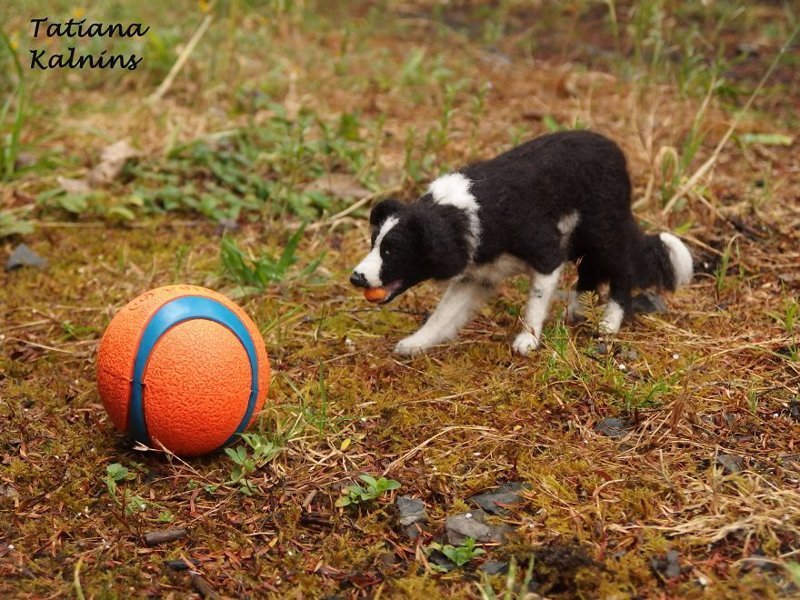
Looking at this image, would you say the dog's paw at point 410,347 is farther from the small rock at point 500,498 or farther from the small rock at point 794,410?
the small rock at point 794,410

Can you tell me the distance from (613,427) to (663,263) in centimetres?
117

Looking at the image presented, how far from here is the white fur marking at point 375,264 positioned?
3.91 metres

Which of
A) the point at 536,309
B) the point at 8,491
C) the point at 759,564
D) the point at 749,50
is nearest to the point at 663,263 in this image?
the point at 536,309

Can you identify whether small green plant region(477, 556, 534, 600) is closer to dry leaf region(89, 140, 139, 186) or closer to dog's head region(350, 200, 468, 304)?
dog's head region(350, 200, 468, 304)

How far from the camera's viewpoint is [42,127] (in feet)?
21.5

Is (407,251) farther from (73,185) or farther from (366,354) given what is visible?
(73,185)

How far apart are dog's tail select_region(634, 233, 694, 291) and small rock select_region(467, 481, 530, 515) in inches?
59.7

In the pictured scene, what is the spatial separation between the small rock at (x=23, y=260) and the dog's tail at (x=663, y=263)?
309cm

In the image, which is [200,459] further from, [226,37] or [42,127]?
[226,37]

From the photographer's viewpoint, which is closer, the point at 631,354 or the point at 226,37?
the point at 631,354

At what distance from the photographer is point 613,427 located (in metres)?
3.70

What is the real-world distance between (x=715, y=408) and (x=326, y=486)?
1.53 m

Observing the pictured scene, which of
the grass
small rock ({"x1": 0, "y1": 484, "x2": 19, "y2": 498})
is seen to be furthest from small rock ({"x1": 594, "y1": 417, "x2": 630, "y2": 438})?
small rock ({"x1": 0, "y1": 484, "x2": 19, "y2": 498})

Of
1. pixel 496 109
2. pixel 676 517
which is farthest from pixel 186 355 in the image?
pixel 496 109
